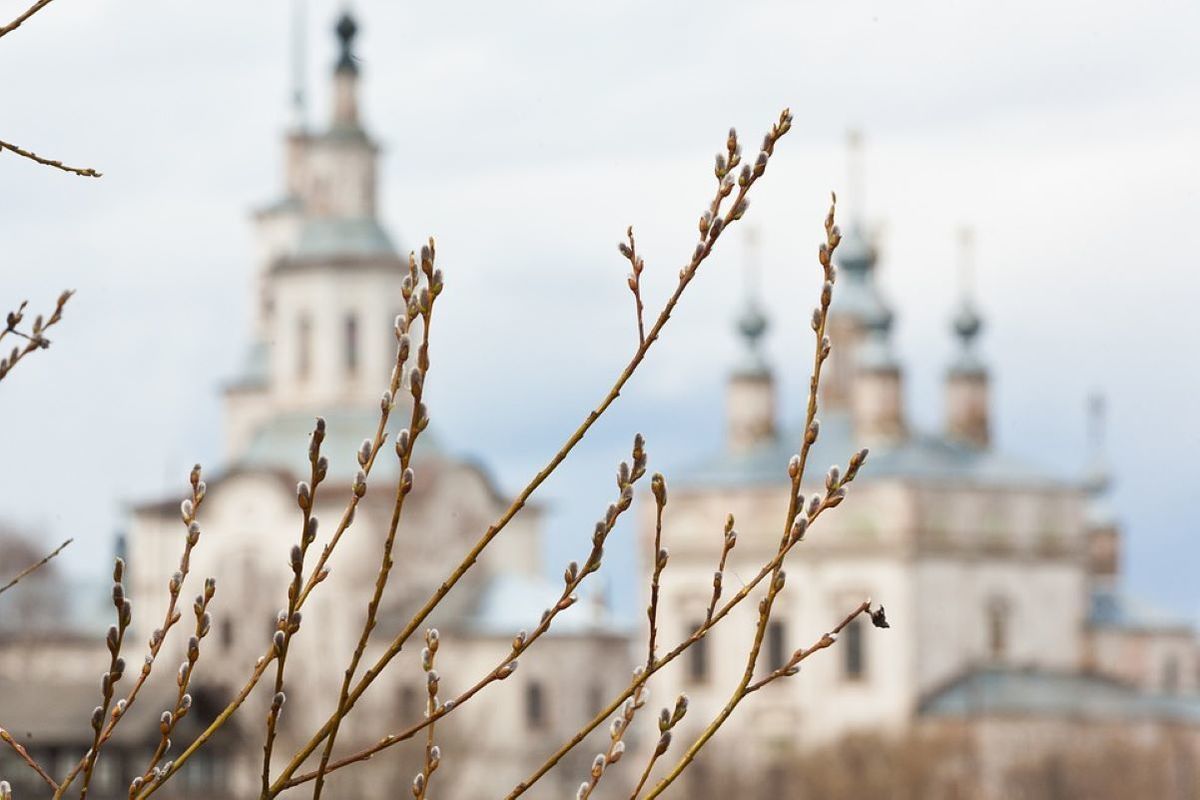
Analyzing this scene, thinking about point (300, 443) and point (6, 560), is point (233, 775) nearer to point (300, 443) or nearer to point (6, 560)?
point (300, 443)

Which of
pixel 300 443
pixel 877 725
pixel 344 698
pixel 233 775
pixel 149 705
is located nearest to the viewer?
pixel 344 698

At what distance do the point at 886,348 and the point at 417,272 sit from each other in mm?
67781

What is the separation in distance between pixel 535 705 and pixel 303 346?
31.3ft

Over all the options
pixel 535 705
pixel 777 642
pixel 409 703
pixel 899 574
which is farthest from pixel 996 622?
pixel 409 703

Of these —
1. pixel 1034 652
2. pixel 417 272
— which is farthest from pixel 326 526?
pixel 417 272

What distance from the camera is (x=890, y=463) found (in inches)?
2800

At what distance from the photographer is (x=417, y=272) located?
4.43 meters

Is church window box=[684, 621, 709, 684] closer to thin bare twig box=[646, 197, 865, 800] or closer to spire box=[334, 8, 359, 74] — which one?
spire box=[334, 8, 359, 74]

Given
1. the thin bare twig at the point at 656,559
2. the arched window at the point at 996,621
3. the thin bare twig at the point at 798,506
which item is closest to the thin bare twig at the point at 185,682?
the thin bare twig at the point at 798,506

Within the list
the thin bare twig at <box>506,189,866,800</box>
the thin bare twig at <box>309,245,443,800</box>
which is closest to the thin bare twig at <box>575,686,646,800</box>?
the thin bare twig at <box>506,189,866,800</box>

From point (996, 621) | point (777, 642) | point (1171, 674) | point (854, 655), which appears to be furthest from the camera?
point (1171, 674)

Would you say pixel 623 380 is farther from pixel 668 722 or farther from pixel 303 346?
pixel 303 346

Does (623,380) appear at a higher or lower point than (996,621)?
higher

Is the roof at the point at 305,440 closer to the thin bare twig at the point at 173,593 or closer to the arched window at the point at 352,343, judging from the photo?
the arched window at the point at 352,343
